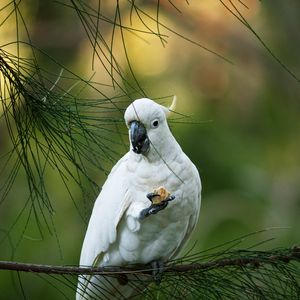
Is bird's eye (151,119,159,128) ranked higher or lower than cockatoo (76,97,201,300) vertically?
higher

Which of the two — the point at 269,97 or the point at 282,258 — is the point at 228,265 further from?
the point at 269,97

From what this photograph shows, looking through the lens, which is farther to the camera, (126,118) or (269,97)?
(269,97)

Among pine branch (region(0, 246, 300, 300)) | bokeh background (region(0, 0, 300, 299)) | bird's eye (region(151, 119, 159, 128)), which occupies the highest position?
bokeh background (region(0, 0, 300, 299))

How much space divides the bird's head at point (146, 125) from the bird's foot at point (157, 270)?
24 cm

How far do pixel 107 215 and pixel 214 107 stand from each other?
12.5 feet

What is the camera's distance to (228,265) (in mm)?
1369

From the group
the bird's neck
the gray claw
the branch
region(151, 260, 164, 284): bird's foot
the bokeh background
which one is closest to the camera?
the branch

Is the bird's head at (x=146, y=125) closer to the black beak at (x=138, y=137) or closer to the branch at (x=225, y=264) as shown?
the black beak at (x=138, y=137)

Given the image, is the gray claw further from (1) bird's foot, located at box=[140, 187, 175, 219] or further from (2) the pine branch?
(2) the pine branch

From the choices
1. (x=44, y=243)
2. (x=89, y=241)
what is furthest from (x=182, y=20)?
(x=89, y=241)

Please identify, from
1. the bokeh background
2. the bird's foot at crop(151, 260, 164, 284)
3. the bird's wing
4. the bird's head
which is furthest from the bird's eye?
the bokeh background

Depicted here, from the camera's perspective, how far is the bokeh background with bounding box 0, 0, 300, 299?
4.47 m

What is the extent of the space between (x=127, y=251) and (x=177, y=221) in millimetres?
131

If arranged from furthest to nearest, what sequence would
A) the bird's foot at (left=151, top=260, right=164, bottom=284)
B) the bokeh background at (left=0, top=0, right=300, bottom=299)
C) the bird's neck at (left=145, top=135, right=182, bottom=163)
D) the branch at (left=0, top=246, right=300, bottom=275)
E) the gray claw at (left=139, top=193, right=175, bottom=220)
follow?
the bokeh background at (left=0, top=0, right=300, bottom=299)
the bird's neck at (left=145, top=135, right=182, bottom=163)
the gray claw at (left=139, top=193, right=175, bottom=220)
the bird's foot at (left=151, top=260, right=164, bottom=284)
the branch at (left=0, top=246, right=300, bottom=275)
